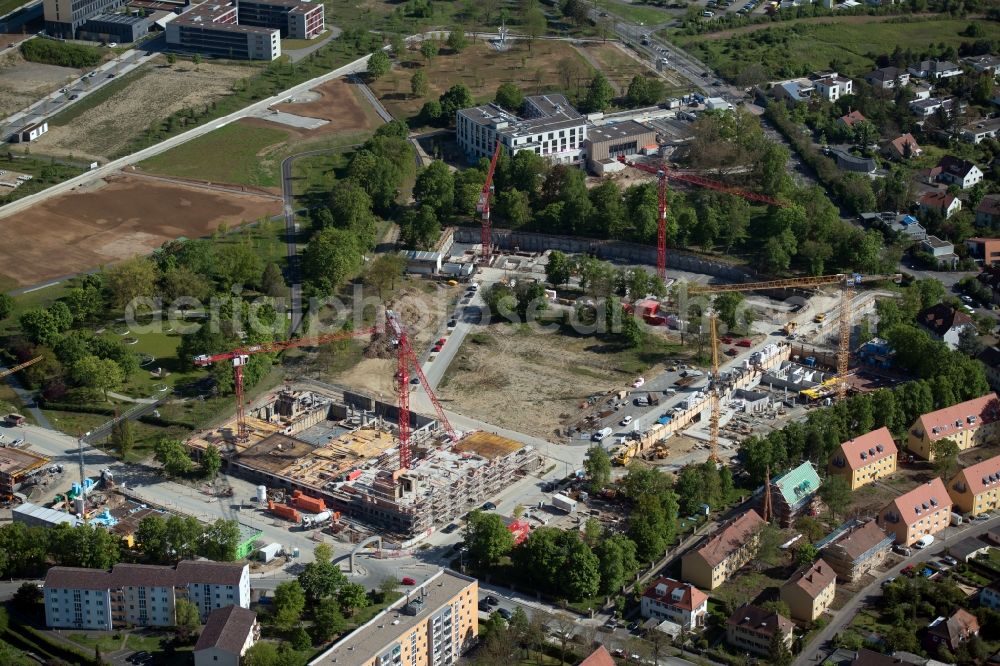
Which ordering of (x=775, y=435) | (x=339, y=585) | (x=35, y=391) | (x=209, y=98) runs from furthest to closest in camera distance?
(x=209, y=98)
(x=35, y=391)
(x=775, y=435)
(x=339, y=585)

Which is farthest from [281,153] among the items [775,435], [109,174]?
[775,435]

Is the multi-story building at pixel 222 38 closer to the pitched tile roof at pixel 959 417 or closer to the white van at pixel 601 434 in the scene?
the white van at pixel 601 434

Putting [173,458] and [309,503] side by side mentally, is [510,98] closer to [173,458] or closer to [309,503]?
[173,458]

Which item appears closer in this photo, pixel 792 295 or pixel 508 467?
pixel 508 467

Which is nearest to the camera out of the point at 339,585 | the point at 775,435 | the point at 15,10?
the point at 339,585

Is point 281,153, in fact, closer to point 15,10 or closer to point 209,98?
point 209,98

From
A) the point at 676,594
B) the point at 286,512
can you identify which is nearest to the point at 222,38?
the point at 286,512

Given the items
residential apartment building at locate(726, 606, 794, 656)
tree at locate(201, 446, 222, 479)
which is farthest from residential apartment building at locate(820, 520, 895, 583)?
tree at locate(201, 446, 222, 479)
